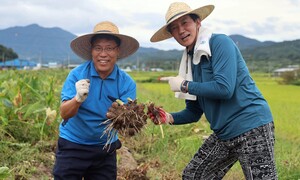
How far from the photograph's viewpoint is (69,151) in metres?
2.80

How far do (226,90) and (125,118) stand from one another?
637 mm

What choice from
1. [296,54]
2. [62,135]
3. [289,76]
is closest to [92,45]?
[62,135]

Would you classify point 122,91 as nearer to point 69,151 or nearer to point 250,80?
point 69,151

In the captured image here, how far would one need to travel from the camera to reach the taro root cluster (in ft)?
8.50

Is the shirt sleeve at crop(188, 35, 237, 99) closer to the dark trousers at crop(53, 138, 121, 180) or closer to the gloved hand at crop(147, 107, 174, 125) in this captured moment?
the gloved hand at crop(147, 107, 174, 125)

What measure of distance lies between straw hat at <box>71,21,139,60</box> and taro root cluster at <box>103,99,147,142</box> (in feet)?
1.45

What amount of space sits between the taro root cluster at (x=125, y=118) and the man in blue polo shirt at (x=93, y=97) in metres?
0.12

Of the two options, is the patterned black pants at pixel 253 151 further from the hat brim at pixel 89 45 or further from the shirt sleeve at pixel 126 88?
the hat brim at pixel 89 45

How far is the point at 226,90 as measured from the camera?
2.47 m

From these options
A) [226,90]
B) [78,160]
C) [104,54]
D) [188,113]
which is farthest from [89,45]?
[226,90]

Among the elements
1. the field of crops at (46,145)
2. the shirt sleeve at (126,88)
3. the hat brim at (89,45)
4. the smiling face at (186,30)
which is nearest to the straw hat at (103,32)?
the hat brim at (89,45)

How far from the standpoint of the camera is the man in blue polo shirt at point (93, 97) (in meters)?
2.73

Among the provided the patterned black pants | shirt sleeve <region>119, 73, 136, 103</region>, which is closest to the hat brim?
shirt sleeve <region>119, 73, 136, 103</region>

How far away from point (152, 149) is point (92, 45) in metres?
2.48
